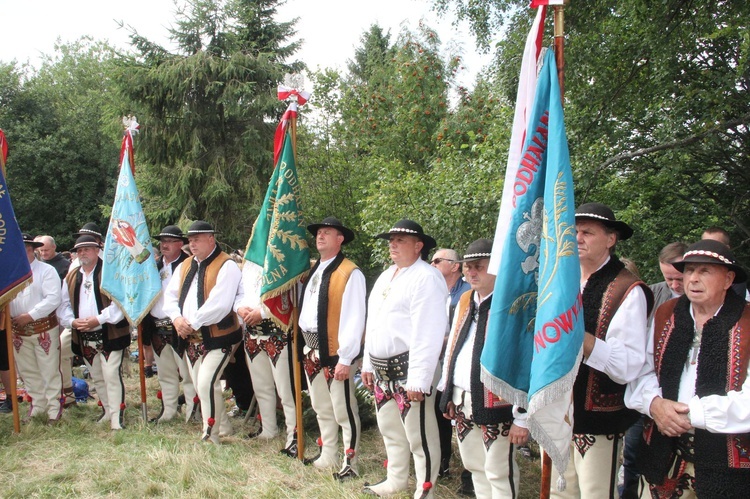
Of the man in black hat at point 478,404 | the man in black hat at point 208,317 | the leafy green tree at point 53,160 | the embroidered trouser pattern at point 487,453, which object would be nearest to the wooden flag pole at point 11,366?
the man in black hat at point 208,317

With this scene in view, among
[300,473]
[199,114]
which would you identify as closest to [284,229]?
[300,473]

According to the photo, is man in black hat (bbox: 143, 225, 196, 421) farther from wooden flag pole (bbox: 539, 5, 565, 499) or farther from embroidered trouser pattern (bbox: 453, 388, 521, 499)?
wooden flag pole (bbox: 539, 5, 565, 499)

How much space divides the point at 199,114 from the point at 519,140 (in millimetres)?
16140

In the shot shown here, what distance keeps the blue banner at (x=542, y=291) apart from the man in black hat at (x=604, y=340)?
1.04ft

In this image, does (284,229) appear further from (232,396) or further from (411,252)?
(232,396)

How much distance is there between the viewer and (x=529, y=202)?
3295 mm

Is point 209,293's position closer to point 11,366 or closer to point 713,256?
point 11,366

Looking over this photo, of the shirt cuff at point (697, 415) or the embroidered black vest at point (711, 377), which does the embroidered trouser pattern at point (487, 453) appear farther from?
the shirt cuff at point (697, 415)

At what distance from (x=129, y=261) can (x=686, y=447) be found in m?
5.92

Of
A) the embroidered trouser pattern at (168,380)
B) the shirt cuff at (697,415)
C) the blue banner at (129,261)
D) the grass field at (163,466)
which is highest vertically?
the blue banner at (129,261)

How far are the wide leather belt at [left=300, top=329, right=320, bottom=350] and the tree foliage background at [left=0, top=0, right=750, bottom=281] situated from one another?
270 centimetres

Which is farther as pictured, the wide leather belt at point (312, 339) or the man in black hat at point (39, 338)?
the man in black hat at point (39, 338)

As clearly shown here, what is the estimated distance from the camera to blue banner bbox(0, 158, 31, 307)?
6.23 metres

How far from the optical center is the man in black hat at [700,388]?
2.84 m
